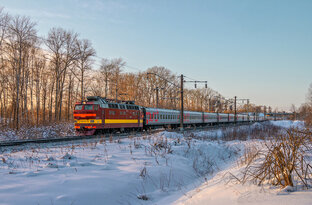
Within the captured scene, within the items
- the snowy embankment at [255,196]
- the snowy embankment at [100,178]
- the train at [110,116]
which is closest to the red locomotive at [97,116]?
the train at [110,116]

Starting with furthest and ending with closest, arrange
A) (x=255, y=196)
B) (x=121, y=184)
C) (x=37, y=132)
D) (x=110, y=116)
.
Result: (x=110, y=116) → (x=37, y=132) → (x=121, y=184) → (x=255, y=196)

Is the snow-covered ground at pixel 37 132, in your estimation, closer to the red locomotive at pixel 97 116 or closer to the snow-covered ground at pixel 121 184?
the red locomotive at pixel 97 116

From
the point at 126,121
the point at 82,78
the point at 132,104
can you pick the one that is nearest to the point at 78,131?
the point at 126,121

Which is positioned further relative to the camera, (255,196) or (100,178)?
(100,178)

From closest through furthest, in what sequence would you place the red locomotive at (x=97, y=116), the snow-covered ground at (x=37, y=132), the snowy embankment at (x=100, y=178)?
the snowy embankment at (x=100, y=178) → the snow-covered ground at (x=37, y=132) → the red locomotive at (x=97, y=116)

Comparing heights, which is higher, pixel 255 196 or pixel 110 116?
pixel 110 116

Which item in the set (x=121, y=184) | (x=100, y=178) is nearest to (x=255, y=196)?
(x=121, y=184)

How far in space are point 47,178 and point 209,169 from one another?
21.0ft

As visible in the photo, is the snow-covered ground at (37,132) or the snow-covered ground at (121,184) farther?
the snow-covered ground at (37,132)

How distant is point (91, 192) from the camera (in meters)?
5.12

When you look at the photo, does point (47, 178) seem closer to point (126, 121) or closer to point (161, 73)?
point (126, 121)

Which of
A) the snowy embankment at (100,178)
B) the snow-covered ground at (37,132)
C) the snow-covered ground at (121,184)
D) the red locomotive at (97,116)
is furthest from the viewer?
the red locomotive at (97,116)

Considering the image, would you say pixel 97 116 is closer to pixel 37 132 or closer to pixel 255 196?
pixel 37 132

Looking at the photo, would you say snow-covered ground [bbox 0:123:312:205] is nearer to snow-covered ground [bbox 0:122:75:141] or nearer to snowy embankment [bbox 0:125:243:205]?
snowy embankment [bbox 0:125:243:205]
